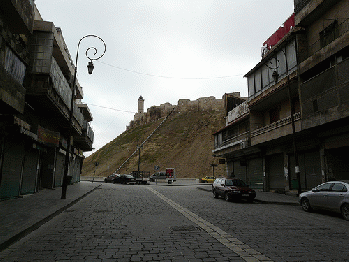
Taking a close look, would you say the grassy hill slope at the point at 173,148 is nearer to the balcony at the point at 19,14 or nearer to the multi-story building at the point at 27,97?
the multi-story building at the point at 27,97

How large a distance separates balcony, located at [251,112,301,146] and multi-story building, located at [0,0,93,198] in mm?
14539

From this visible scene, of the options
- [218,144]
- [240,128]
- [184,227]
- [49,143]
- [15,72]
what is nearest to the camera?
[184,227]

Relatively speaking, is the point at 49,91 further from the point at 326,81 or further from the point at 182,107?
the point at 182,107

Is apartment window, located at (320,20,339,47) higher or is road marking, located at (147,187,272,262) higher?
apartment window, located at (320,20,339,47)

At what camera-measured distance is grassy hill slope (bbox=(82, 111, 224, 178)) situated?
270 ft

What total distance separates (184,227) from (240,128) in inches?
854

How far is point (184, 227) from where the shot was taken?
24.9ft

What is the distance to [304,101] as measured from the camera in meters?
16.9

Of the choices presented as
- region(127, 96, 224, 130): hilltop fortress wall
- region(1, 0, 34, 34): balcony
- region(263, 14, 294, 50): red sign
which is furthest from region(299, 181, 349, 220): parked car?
region(127, 96, 224, 130): hilltop fortress wall

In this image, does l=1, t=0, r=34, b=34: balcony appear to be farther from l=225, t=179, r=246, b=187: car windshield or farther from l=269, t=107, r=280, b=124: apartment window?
l=269, t=107, r=280, b=124: apartment window

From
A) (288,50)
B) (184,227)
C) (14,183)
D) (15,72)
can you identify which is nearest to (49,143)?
(14,183)

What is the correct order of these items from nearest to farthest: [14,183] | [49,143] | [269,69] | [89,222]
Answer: [89,222] → [14,183] → [49,143] → [269,69]

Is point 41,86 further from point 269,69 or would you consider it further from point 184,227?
point 269,69

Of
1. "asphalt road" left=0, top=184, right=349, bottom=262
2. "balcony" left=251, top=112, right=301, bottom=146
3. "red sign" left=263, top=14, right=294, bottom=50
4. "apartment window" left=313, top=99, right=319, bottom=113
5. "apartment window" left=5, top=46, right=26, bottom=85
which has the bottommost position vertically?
"asphalt road" left=0, top=184, right=349, bottom=262
